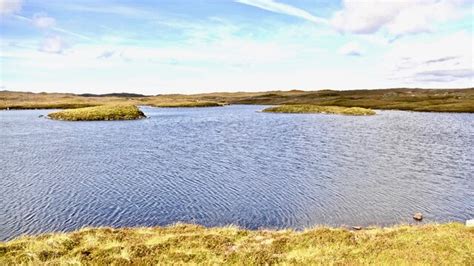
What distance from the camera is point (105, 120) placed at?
10912cm

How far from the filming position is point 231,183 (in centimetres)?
3566

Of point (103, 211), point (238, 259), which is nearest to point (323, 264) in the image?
point (238, 259)

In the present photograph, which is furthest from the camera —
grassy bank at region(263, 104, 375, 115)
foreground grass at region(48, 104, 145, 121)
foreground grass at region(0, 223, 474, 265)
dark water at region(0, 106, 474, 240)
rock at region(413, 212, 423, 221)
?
grassy bank at region(263, 104, 375, 115)

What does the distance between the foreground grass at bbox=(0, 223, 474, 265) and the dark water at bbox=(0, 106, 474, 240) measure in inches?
216

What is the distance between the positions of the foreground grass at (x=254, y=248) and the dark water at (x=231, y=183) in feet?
18.0

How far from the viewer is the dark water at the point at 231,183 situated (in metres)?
26.8

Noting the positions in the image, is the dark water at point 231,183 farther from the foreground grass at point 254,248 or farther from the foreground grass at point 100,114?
the foreground grass at point 100,114

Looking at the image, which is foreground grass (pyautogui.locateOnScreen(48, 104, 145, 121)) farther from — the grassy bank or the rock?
the rock

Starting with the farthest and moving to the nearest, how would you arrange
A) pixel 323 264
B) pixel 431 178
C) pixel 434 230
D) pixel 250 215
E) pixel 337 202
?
1. pixel 431 178
2. pixel 337 202
3. pixel 250 215
4. pixel 434 230
5. pixel 323 264

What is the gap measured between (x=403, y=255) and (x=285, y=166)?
28.4 m

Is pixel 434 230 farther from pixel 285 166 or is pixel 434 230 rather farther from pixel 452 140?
pixel 452 140

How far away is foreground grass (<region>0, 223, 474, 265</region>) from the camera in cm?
1542

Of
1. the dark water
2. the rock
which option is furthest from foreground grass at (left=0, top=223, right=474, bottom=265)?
the dark water

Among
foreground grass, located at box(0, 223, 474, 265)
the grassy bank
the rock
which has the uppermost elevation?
foreground grass, located at box(0, 223, 474, 265)
